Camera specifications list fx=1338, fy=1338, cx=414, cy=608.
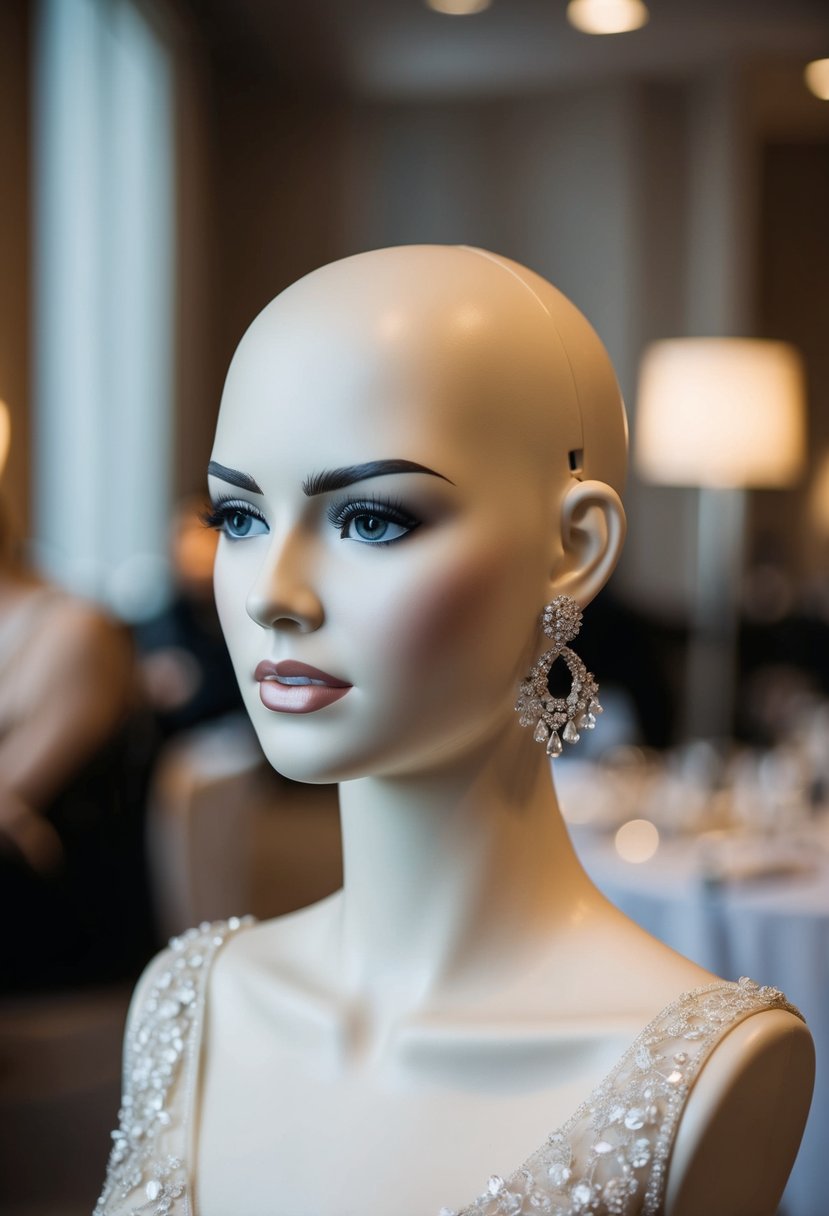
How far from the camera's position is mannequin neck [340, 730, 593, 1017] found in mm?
1178

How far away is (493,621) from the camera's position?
1095 millimetres

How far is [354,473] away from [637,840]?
2.15 meters

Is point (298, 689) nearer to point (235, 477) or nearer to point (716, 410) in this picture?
point (235, 477)

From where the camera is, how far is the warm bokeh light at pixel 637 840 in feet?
9.61

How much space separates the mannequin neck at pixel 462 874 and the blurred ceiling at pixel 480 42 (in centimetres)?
651

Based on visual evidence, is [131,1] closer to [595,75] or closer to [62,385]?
[62,385]

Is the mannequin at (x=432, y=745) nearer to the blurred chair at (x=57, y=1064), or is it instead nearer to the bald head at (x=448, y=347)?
the bald head at (x=448, y=347)

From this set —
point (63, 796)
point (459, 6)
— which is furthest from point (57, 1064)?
point (459, 6)

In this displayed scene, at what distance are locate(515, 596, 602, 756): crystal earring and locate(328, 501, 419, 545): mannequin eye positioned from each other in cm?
16

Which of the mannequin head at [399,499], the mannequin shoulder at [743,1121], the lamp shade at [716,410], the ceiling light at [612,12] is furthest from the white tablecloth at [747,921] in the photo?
the ceiling light at [612,12]

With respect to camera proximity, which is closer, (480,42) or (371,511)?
(371,511)

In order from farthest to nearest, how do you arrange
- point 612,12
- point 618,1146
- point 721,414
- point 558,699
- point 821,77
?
point 721,414, point 612,12, point 821,77, point 558,699, point 618,1146

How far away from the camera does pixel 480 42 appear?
24.4ft

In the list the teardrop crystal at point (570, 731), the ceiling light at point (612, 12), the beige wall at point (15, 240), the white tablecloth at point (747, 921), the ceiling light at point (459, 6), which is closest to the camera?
the teardrop crystal at point (570, 731)
